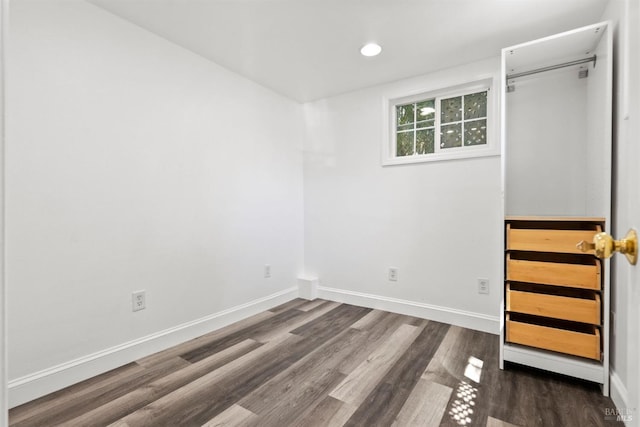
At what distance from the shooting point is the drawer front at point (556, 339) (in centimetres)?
166

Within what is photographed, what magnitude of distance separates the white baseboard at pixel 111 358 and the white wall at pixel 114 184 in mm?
47

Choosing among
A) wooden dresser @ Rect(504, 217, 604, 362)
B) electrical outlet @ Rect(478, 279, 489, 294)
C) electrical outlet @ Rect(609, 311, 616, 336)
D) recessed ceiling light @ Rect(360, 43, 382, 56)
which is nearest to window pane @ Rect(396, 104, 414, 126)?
recessed ceiling light @ Rect(360, 43, 382, 56)

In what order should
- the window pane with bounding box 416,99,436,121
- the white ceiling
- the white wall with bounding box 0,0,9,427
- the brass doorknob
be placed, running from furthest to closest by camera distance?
1. the window pane with bounding box 416,99,436,121
2. the white ceiling
3. the brass doorknob
4. the white wall with bounding box 0,0,9,427

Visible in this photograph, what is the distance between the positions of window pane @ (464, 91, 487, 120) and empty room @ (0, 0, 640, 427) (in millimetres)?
33

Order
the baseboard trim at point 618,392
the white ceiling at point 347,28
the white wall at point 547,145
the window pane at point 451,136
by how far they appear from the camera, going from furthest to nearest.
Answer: the window pane at point 451,136
the white wall at point 547,145
the white ceiling at point 347,28
the baseboard trim at point 618,392

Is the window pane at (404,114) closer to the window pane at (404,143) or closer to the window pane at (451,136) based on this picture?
the window pane at (404,143)

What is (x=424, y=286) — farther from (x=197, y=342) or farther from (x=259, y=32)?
(x=259, y=32)

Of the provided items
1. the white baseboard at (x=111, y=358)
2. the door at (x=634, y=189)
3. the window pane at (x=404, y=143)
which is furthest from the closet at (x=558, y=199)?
the white baseboard at (x=111, y=358)

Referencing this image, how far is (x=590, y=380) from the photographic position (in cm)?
166

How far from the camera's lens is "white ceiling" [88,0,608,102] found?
1.88 m

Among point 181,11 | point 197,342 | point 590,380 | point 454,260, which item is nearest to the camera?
point 590,380

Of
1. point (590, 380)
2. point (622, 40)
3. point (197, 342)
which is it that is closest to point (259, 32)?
point (622, 40)

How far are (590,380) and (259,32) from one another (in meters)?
2.99

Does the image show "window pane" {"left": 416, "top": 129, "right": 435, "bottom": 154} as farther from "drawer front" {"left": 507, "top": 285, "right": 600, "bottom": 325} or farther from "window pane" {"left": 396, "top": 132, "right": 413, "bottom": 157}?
"drawer front" {"left": 507, "top": 285, "right": 600, "bottom": 325}
